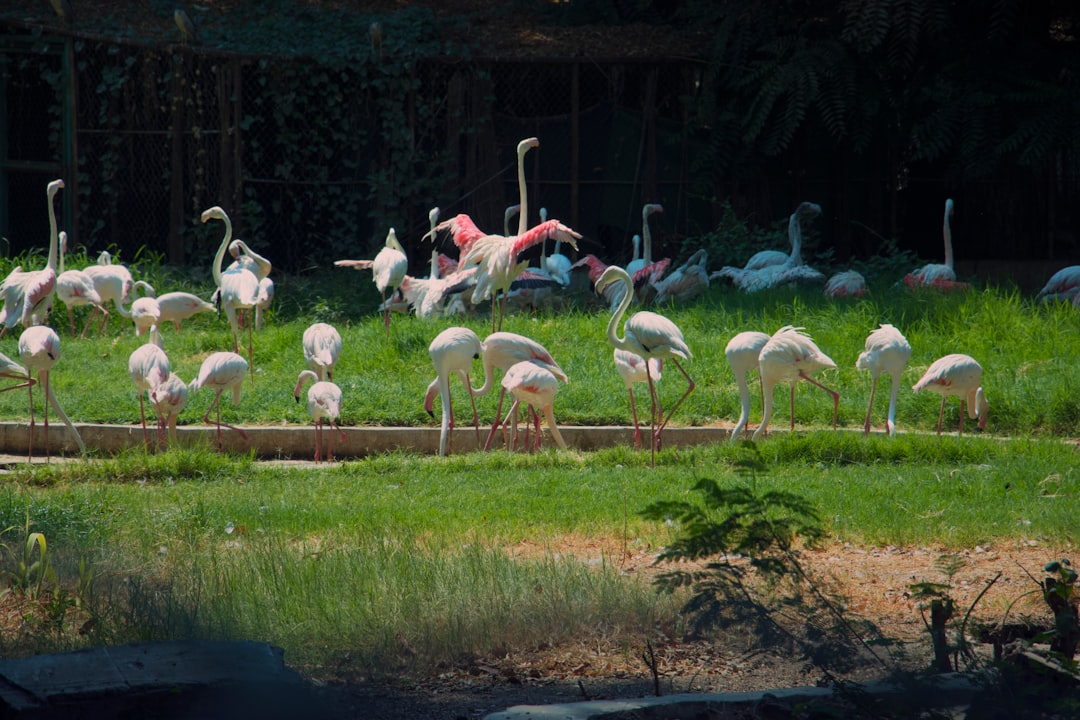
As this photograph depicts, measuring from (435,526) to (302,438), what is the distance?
3003mm

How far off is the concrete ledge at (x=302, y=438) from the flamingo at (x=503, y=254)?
57.3 inches

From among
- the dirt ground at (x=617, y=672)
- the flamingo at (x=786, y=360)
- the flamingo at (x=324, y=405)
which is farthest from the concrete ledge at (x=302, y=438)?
the dirt ground at (x=617, y=672)

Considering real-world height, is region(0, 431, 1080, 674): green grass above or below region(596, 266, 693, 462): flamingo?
below

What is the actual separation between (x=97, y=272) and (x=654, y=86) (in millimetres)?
7266

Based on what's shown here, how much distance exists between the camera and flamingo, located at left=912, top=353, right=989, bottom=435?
7.67 meters

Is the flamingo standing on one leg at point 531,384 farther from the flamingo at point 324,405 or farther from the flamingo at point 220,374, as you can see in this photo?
the flamingo at point 220,374

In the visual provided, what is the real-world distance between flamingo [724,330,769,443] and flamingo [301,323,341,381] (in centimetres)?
290

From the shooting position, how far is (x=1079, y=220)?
15289 millimetres

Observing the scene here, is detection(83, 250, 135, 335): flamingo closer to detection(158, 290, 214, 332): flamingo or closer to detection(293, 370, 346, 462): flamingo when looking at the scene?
detection(158, 290, 214, 332): flamingo

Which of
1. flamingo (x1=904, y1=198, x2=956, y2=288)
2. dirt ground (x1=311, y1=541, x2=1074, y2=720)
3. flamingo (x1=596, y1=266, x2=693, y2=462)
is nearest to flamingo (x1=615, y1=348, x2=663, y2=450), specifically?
flamingo (x1=596, y1=266, x2=693, y2=462)

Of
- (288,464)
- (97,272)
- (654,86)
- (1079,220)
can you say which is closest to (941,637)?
(288,464)

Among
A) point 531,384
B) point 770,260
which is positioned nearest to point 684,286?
point 770,260

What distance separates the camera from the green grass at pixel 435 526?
14.0 ft

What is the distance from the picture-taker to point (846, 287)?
463 inches
